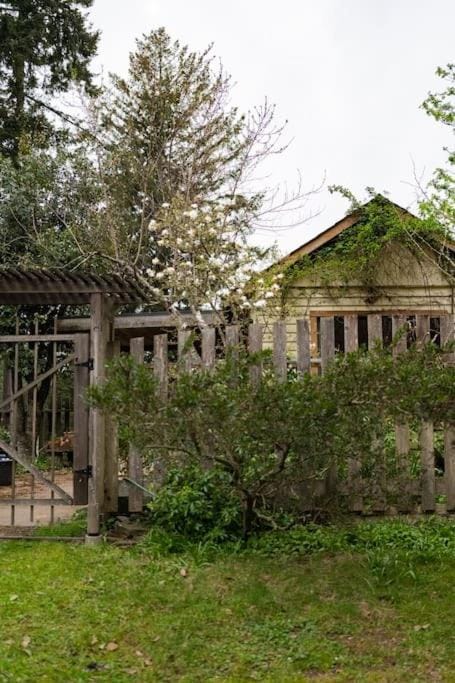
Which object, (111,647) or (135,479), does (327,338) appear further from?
(111,647)

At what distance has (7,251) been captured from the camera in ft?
44.4

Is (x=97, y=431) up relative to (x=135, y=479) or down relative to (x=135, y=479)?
up

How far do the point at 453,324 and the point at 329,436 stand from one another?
2.18 m

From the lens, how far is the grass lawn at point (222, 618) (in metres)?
3.04

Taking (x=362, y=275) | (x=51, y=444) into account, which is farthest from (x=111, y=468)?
(x=362, y=275)

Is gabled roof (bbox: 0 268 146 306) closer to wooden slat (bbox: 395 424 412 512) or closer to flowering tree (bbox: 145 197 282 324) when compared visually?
wooden slat (bbox: 395 424 412 512)

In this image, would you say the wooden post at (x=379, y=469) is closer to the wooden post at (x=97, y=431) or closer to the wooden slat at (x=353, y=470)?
the wooden slat at (x=353, y=470)

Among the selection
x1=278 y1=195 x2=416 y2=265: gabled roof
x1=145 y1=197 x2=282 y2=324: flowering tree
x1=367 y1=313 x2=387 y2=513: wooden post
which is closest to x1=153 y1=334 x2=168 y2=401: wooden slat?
x1=367 y1=313 x2=387 y2=513: wooden post

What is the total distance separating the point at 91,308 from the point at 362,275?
7.40 m

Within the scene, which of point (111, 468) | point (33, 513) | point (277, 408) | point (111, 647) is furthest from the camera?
point (33, 513)

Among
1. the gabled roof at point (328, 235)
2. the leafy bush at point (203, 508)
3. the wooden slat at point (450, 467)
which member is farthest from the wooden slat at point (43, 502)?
the gabled roof at point (328, 235)

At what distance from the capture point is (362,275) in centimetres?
1159

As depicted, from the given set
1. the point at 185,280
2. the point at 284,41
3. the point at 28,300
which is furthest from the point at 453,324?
the point at 284,41

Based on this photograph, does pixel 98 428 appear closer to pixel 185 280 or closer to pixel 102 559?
pixel 102 559
